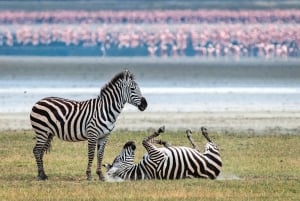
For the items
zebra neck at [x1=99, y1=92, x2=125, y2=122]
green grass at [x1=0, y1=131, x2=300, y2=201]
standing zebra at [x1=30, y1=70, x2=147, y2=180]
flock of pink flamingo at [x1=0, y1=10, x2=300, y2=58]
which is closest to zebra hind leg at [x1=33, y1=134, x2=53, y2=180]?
standing zebra at [x1=30, y1=70, x2=147, y2=180]

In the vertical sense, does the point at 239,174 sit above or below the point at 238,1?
above

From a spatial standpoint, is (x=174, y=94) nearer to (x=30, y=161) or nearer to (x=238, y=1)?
(x=30, y=161)

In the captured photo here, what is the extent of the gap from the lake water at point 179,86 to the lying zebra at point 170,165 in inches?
546

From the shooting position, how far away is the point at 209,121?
2997cm

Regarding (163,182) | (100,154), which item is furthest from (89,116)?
(163,182)

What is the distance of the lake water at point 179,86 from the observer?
36.2 meters

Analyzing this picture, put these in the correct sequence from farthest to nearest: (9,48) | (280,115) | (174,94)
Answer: (9,48) → (174,94) → (280,115)

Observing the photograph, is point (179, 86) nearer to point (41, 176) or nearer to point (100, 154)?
point (100, 154)

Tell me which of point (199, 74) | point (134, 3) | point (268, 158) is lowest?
point (134, 3)

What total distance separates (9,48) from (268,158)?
3111 inches

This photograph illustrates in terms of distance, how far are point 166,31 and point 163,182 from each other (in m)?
89.9

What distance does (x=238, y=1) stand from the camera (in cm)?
13162

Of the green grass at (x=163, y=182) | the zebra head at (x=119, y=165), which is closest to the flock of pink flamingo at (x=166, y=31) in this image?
the green grass at (x=163, y=182)

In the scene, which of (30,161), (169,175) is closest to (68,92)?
(30,161)
